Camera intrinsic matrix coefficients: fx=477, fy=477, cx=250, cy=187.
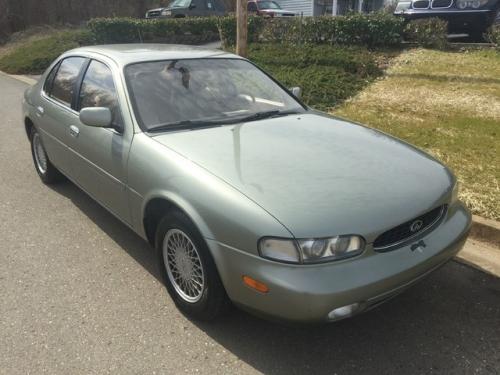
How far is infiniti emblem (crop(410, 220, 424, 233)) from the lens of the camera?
2648 mm

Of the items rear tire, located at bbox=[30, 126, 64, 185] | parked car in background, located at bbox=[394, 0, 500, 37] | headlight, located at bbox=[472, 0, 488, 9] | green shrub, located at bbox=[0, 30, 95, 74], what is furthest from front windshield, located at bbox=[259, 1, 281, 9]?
rear tire, located at bbox=[30, 126, 64, 185]

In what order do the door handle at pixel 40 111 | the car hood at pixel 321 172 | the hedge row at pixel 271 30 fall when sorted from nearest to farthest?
1. the car hood at pixel 321 172
2. the door handle at pixel 40 111
3. the hedge row at pixel 271 30

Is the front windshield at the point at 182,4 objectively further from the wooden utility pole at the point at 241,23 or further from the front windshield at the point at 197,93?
the front windshield at the point at 197,93

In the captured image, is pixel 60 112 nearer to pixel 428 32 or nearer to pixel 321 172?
pixel 321 172

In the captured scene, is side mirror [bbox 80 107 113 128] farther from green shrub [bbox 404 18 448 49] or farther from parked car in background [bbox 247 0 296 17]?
parked car in background [bbox 247 0 296 17]

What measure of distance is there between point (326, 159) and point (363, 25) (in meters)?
10.1

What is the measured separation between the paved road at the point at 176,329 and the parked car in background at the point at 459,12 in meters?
11.0

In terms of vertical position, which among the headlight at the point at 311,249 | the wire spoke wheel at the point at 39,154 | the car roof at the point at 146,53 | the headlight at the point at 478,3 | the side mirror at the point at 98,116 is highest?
the car roof at the point at 146,53

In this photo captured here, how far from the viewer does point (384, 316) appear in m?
3.01

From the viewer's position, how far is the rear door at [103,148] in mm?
3334

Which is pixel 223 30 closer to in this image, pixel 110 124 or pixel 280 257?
pixel 110 124

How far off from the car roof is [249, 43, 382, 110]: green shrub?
407 cm

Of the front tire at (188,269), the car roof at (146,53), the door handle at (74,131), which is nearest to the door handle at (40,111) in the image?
the car roof at (146,53)

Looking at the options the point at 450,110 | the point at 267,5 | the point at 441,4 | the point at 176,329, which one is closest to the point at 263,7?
the point at 267,5
